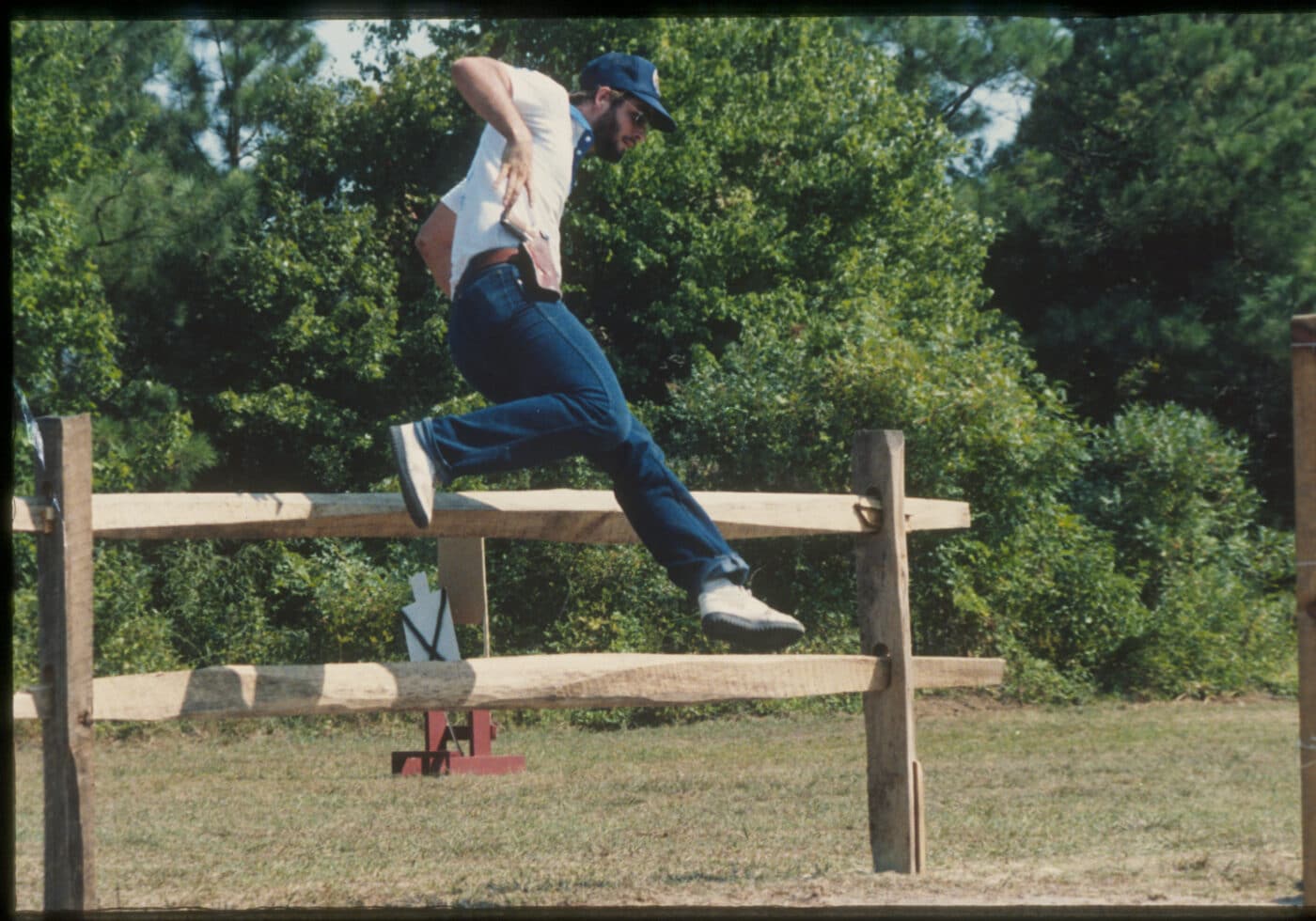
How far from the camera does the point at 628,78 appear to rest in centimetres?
520

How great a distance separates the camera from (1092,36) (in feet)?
73.0

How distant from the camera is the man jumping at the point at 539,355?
467 cm

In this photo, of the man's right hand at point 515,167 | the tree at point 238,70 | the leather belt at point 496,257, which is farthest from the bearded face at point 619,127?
the tree at point 238,70

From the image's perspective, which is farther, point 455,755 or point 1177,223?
point 1177,223

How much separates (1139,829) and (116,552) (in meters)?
10.3

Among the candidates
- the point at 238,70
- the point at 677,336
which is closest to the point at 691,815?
the point at 677,336

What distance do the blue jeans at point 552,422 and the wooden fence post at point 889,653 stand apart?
2.37 feet

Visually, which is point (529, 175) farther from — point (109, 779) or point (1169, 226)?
point (1169, 226)

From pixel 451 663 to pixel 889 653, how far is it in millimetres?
1686

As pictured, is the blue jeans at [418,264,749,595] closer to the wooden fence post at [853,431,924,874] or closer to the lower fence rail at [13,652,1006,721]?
the lower fence rail at [13,652,1006,721]

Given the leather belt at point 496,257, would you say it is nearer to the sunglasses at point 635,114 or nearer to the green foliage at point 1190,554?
the sunglasses at point 635,114

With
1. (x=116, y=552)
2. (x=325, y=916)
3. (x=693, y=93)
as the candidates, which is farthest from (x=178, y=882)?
(x=693, y=93)

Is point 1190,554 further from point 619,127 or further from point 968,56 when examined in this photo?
point 619,127

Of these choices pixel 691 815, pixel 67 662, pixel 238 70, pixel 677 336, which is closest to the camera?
pixel 67 662
